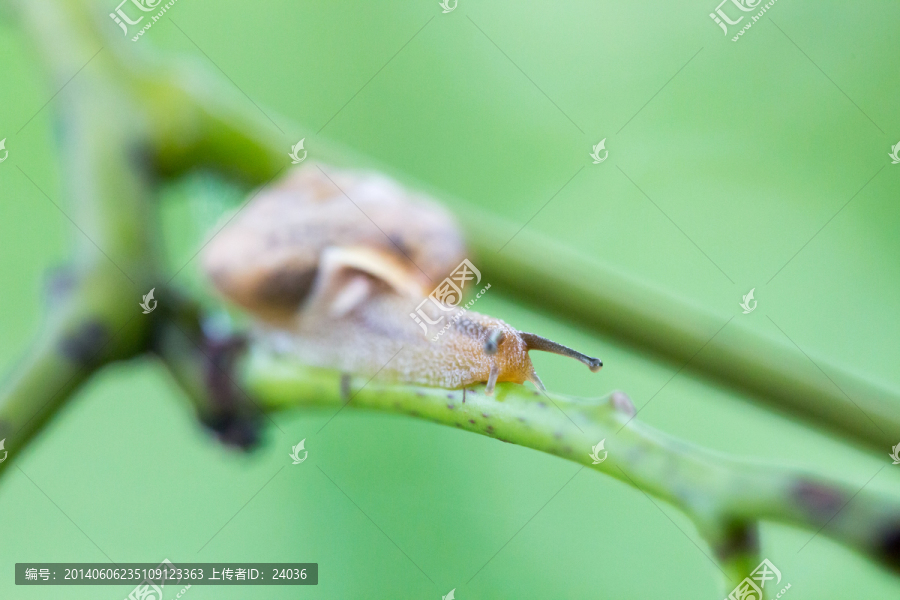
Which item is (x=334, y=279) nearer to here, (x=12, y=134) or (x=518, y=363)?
(x=518, y=363)

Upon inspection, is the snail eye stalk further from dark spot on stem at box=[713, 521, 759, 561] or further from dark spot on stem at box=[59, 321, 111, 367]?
dark spot on stem at box=[59, 321, 111, 367]

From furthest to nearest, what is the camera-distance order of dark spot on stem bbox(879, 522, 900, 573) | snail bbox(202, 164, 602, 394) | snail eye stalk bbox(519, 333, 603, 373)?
1. snail bbox(202, 164, 602, 394)
2. snail eye stalk bbox(519, 333, 603, 373)
3. dark spot on stem bbox(879, 522, 900, 573)

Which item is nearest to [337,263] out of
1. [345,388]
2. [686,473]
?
[345,388]

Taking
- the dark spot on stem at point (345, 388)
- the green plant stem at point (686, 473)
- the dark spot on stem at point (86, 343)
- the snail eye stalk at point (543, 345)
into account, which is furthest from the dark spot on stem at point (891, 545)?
the dark spot on stem at point (86, 343)

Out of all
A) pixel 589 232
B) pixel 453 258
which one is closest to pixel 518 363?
pixel 453 258

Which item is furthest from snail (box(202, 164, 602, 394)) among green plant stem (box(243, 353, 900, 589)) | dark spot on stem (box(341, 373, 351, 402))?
green plant stem (box(243, 353, 900, 589))

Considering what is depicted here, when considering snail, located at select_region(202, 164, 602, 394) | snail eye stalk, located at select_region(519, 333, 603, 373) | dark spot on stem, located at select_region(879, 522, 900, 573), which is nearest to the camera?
dark spot on stem, located at select_region(879, 522, 900, 573)
